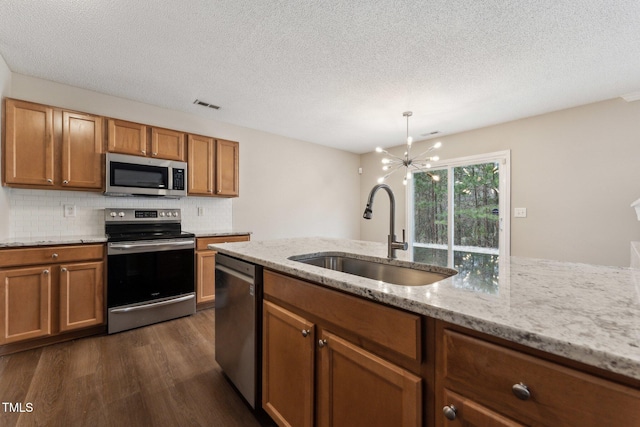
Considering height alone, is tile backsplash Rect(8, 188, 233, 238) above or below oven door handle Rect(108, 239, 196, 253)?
above

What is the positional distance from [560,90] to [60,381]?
5026 mm

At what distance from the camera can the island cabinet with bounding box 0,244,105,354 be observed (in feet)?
7.17

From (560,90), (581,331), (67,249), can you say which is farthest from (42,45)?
(560,90)

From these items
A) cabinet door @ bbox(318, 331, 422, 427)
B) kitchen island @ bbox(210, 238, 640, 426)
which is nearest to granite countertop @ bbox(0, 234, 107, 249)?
kitchen island @ bbox(210, 238, 640, 426)

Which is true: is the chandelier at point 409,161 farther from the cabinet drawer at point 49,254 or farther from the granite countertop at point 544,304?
the cabinet drawer at point 49,254

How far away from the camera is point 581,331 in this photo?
1.85ft

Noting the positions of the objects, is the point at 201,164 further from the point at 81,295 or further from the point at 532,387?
the point at 532,387

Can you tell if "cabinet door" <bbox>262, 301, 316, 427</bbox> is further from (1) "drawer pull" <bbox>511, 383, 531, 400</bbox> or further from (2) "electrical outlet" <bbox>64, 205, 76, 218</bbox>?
(2) "electrical outlet" <bbox>64, 205, 76, 218</bbox>

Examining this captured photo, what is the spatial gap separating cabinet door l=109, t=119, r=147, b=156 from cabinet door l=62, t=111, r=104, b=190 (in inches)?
4.2

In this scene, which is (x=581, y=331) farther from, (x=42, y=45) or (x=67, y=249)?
(x=42, y=45)

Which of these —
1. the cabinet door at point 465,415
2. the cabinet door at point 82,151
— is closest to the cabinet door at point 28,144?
the cabinet door at point 82,151

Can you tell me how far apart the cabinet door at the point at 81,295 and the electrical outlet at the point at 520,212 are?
4.91m

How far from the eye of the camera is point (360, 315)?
3.10 ft

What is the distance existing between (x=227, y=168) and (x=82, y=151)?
1.46 m
